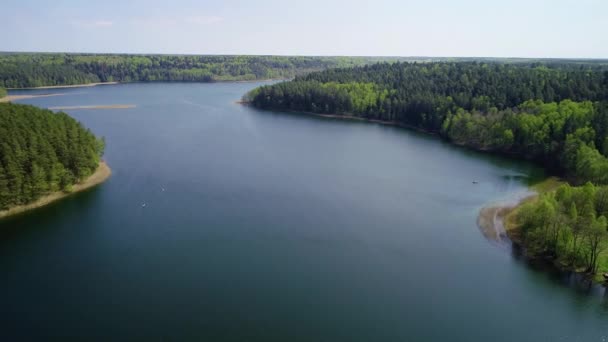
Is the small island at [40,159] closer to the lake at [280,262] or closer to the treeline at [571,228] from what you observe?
the lake at [280,262]

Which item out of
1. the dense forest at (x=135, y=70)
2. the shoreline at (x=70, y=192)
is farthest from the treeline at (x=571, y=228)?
the dense forest at (x=135, y=70)

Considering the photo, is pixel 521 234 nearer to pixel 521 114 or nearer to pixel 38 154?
pixel 521 114

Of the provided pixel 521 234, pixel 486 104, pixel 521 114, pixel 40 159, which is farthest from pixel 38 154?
pixel 486 104

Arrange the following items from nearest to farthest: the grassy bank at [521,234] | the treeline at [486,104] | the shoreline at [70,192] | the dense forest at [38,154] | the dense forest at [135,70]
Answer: the grassy bank at [521,234]
the dense forest at [38,154]
the shoreline at [70,192]
the treeline at [486,104]
the dense forest at [135,70]

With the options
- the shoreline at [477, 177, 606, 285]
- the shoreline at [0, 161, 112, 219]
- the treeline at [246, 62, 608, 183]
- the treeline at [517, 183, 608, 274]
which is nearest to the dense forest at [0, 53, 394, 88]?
the treeline at [246, 62, 608, 183]

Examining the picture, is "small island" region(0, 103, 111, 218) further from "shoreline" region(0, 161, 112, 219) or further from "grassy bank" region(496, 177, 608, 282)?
"grassy bank" region(496, 177, 608, 282)

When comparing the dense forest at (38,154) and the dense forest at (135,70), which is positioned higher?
the dense forest at (135,70)
